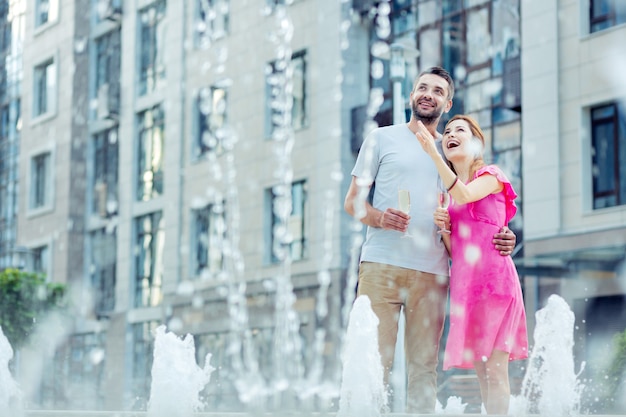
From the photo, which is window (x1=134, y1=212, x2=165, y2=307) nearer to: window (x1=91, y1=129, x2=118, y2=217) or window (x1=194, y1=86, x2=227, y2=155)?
window (x1=91, y1=129, x2=118, y2=217)

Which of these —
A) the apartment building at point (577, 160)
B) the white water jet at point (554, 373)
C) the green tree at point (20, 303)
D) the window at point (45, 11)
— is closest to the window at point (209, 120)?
the green tree at point (20, 303)

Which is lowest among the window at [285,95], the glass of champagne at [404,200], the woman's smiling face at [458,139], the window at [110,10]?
the glass of champagne at [404,200]

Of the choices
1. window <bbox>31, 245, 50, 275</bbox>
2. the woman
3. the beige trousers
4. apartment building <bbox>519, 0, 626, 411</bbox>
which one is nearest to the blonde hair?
the woman

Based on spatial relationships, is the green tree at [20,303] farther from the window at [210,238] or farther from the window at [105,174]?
the window at [105,174]

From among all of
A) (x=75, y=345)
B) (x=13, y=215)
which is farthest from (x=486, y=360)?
(x=13, y=215)

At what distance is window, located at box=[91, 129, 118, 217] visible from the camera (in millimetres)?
31453

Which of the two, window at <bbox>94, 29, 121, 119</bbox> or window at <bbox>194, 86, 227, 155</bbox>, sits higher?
window at <bbox>94, 29, 121, 119</bbox>

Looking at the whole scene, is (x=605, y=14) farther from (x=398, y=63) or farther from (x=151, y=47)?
(x=151, y=47)

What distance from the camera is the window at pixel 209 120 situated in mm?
27023

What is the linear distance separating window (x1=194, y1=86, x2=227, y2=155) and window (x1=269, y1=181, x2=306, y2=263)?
2.86 m

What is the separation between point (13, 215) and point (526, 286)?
21799mm

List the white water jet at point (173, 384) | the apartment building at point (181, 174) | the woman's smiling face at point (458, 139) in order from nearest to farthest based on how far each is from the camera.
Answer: the woman's smiling face at point (458, 139) < the white water jet at point (173, 384) < the apartment building at point (181, 174)

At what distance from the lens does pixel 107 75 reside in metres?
32.4

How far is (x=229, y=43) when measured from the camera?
86.5ft
